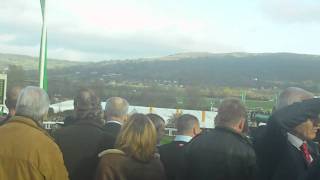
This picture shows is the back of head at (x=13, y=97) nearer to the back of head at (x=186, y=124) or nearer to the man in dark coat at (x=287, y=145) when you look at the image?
the back of head at (x=186, y=124)

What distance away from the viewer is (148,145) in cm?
445

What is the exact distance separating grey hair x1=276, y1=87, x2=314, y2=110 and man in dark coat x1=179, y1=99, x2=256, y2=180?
19.7 inches

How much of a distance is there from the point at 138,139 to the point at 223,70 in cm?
11355

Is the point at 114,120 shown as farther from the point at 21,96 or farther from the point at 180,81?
the point at 180,81

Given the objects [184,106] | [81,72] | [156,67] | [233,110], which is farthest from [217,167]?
[156,67]

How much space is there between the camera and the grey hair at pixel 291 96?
4191 mm

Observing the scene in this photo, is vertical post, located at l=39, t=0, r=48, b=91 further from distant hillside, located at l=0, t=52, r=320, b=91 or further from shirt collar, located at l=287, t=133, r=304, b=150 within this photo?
distant hillside, located at l=0, t=52, r=320, b=91

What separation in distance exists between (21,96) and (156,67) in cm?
11694

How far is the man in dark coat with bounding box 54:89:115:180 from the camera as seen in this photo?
4.98 m

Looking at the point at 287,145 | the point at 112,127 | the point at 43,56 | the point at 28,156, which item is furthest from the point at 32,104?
the point at 43,56

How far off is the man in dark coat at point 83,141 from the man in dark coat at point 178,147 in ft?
2.13

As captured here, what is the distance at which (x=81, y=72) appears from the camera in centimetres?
9588

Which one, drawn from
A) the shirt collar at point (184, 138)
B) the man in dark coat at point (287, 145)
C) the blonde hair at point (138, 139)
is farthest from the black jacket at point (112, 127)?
the man in dark coat at point (287, 145)

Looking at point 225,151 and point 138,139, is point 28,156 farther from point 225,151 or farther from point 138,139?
point 225,151
